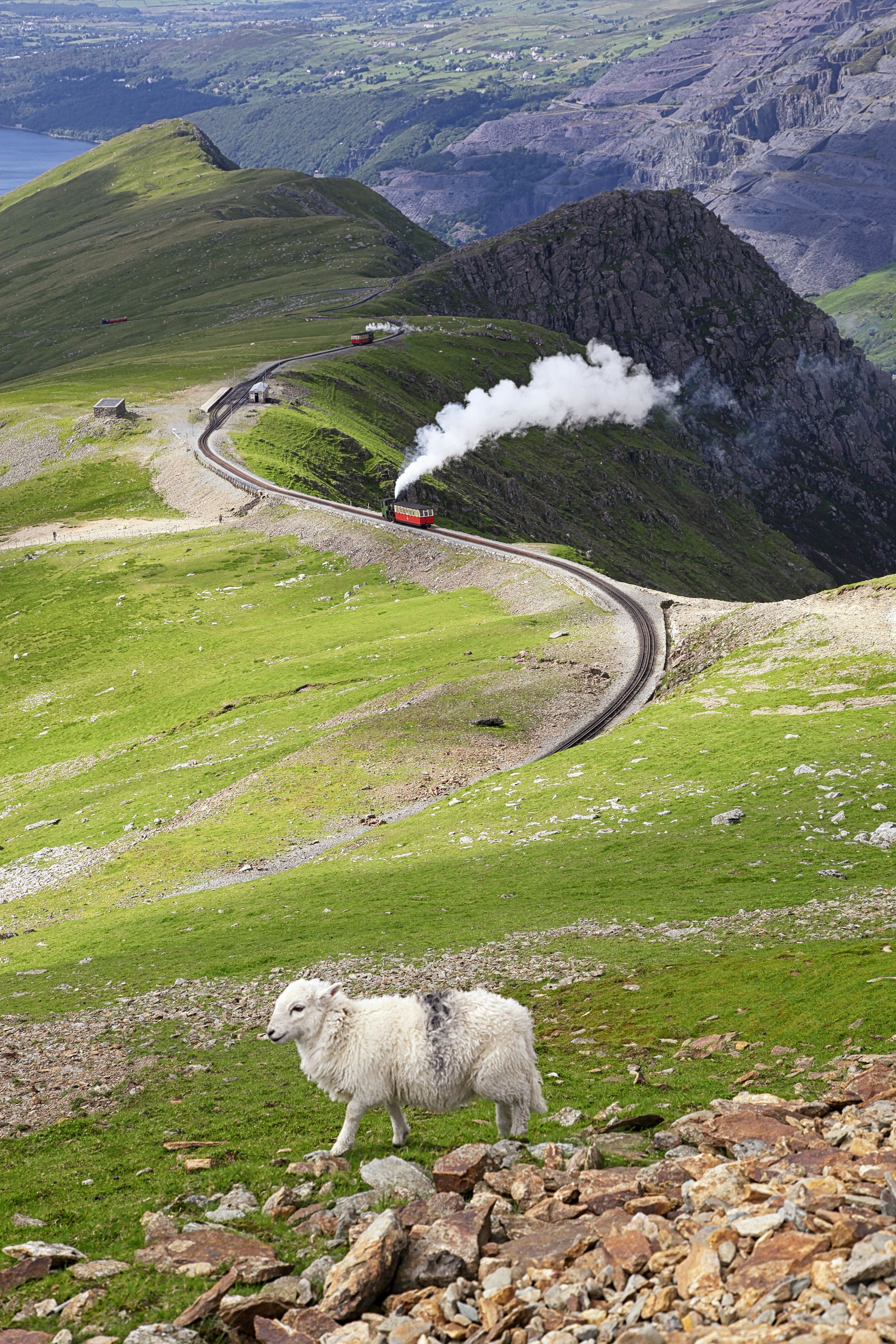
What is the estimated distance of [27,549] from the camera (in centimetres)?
13238

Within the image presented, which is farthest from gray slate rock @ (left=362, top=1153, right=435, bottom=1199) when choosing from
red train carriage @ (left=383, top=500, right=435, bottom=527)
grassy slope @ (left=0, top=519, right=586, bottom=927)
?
red train carriage @ (left=383, top=500, right=435, bottom=527)

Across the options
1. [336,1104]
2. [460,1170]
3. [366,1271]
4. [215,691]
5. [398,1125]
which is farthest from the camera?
[215,691]

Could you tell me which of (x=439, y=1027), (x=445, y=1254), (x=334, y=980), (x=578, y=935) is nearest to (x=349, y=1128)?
(x=439, y=1027)

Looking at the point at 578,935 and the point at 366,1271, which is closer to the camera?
the point at 366,1271

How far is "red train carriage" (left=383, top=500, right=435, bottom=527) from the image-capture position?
427 feet

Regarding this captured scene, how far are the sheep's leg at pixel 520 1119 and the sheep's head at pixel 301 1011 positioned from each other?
12.9ft

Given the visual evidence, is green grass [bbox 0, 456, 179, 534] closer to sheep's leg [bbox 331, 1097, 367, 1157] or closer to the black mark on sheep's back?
the black mark on sheep's back

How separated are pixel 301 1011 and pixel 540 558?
329ft

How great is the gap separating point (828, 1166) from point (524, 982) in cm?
1836

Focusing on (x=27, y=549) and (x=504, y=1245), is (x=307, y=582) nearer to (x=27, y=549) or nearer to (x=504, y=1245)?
(x=27, y=549)

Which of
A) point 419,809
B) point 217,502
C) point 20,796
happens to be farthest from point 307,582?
point 419,809

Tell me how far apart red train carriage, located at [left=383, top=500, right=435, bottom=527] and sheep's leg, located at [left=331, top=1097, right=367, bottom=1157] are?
11273 cm

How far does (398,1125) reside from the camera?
810 inches

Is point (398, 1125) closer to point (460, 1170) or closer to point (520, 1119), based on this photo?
point (520, 1119)
